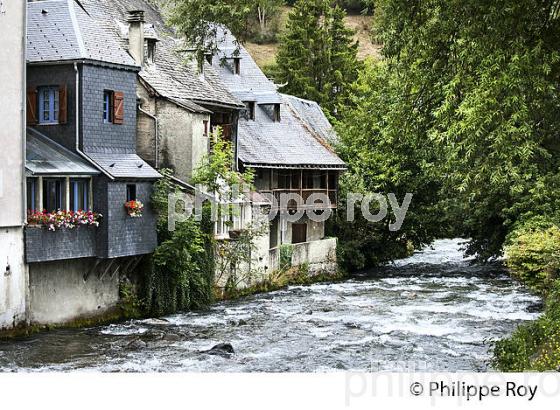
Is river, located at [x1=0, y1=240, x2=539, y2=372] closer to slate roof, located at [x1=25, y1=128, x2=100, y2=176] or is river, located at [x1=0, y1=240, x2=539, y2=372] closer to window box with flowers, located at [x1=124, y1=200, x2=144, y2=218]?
window box with flowers, located at [x1=124, y1=200, x2=144, y2=218]

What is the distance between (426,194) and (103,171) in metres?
25.0

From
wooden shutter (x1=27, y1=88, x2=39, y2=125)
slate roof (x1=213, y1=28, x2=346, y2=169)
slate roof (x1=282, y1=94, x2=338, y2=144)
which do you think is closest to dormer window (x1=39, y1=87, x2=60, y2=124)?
wooden shutter (x1=27, y1=88, x2=39, y2=125)

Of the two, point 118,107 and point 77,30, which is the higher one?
point 77,30

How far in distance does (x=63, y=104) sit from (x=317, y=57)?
3659 centimetres

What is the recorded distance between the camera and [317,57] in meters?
66.0

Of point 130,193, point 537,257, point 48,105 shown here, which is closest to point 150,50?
point 48,105

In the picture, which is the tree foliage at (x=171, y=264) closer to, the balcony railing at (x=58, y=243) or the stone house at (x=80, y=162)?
the stone house at (x=80, y=162)

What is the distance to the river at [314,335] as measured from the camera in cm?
2438

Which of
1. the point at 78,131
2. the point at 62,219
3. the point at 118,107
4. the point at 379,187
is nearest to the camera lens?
the point at 62,219

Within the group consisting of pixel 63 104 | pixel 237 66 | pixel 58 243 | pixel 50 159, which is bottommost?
pixel 58 243

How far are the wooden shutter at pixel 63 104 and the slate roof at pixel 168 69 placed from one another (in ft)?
11.5

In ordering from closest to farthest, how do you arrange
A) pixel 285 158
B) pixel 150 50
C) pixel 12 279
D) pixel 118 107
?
pixel 12 279, pixel 118 107, pixel 150 50, pixel 285 158

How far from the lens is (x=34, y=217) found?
2834 cm

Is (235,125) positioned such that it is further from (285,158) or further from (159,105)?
(159,105)
